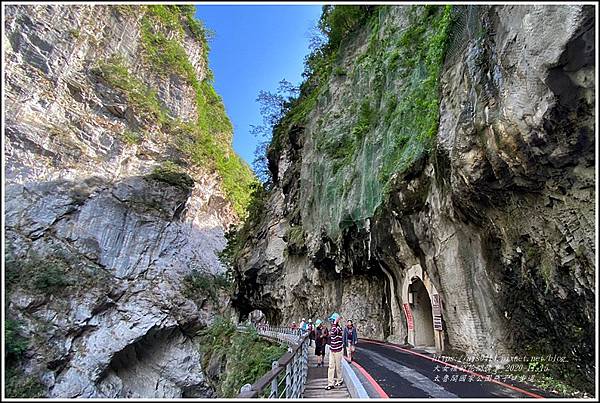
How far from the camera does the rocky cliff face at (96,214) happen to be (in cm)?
2377

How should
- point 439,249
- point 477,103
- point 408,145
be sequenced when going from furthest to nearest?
point 408,145
point 439,249
point 477,103

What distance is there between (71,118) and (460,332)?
115 ft

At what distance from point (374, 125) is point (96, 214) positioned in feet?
72.2

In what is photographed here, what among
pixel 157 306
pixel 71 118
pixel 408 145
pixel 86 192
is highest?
pixel 71 118

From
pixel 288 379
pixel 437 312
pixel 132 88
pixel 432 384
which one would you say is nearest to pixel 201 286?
pixel 132 88

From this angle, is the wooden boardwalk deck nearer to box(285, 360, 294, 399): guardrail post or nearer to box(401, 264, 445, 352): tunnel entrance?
box(285, 360, 294, 399): guardrail post

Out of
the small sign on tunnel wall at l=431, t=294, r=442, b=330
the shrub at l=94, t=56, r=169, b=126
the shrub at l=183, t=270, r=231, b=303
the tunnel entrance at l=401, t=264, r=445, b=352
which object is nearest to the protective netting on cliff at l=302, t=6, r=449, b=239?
the tunnel entrance at l=401, t=264, r=445, b=352

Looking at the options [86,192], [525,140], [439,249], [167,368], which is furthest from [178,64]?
[525,140]

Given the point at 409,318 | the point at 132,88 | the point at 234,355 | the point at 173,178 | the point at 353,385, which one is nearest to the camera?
the point at 353,385

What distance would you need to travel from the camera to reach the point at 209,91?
57.8 m

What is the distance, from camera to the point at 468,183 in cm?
962

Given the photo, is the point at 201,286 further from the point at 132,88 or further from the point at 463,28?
the point at 463,28

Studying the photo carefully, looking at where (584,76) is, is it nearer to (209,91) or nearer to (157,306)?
(157,306)

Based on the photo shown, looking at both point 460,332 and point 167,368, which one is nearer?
point 460,332
